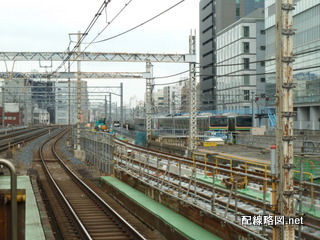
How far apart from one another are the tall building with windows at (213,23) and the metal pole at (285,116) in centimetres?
7383

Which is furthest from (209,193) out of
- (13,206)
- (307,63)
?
(307,63)

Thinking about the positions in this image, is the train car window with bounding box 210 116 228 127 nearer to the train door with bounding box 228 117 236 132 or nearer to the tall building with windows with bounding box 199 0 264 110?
the train door with bounding box 228 117 236 132

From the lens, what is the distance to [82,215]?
44.7 feet

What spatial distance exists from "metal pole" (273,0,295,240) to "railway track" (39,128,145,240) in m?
4.54

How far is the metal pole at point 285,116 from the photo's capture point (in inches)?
246

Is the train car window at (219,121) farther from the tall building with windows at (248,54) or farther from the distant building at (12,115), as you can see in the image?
the distant building at (12,115)

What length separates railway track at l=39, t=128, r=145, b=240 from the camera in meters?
11.1

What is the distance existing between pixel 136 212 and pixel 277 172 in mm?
7686

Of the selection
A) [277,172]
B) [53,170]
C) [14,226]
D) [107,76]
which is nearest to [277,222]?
[277,172]

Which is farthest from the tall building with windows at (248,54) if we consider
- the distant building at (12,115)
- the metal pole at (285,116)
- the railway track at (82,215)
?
the metal pole at (285,116)

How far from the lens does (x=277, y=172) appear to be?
21.2ft

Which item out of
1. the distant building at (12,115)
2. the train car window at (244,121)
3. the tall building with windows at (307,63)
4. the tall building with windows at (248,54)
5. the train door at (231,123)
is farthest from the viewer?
the distant building at (12,115)

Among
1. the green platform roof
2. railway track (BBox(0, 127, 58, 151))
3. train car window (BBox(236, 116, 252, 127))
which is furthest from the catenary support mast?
train car window (BBox(236, 116, 252, 127))

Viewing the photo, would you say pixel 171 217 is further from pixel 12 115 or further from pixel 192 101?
pixel 12 115
